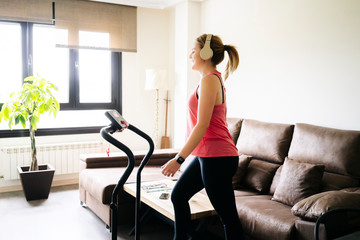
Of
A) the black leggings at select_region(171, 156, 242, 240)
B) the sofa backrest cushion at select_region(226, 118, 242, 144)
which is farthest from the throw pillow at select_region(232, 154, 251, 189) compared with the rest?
the black leggings at select_region(171, 156, 242, 240)

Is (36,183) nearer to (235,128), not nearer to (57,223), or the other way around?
(57,223)

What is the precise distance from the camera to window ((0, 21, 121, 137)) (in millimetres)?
4605

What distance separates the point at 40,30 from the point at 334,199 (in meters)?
4.05

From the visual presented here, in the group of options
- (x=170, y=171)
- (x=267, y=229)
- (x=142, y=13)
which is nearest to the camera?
(x=170, y=171)

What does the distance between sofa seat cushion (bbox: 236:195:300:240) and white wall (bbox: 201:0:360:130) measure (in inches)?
38.5

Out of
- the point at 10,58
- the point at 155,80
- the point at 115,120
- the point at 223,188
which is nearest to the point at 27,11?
the point at 10,58

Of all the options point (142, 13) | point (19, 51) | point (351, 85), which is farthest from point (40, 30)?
point (351, 85)

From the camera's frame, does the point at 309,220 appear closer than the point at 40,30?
Yes

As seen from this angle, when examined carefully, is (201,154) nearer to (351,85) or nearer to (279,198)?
(279,198)

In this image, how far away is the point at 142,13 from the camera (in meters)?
5.16

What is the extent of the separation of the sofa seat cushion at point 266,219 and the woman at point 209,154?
43 cm

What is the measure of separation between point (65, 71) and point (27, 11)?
87cm

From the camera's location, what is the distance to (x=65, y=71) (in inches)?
193

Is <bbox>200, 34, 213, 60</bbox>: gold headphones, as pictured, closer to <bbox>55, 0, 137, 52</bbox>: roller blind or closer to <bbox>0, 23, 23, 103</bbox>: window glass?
<bbox>55, 0, 137, 52</bbox>: roller blind
